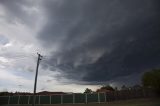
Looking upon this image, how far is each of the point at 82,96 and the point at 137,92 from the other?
1624 cm

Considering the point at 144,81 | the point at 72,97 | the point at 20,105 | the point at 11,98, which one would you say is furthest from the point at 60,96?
the point at 144,81

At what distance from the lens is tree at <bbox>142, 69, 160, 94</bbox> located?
6875cm

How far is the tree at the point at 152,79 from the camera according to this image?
68750mm

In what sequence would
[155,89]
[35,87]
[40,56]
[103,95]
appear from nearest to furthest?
[35,87] → [40,56] → [103,95] → [155,89]

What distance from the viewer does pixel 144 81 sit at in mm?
73188

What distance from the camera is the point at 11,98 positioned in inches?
2768

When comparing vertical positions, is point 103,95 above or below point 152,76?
below

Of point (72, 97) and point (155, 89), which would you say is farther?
point (155, 89)

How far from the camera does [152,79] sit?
230 ft

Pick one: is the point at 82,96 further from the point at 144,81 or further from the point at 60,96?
the point at 144,81

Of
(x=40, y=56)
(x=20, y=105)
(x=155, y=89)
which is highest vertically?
(x=40, y=56)

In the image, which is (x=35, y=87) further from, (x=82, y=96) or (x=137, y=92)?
(x=137, y=92)

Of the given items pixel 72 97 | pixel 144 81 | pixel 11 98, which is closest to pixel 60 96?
pixel 72 97

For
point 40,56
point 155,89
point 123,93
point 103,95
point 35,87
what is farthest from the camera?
point 155,89
